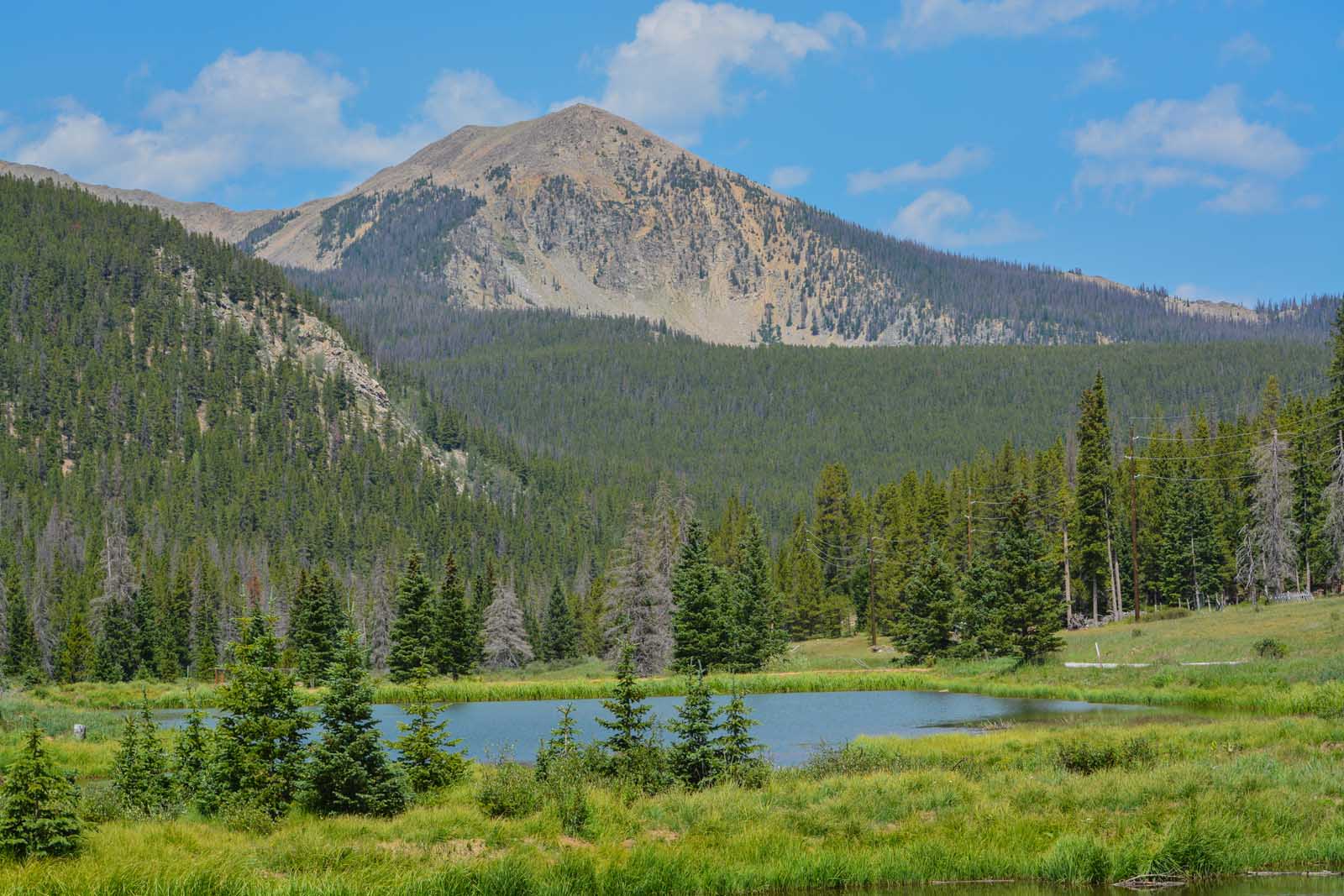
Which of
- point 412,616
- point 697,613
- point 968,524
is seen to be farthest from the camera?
point 968,524

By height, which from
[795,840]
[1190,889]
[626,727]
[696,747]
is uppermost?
[626,727]

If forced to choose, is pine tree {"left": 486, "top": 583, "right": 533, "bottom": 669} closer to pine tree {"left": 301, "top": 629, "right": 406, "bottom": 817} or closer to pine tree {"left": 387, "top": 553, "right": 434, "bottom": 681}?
pine tree {"left": 387, "top": 553, "right": 434, "bottom": 681}

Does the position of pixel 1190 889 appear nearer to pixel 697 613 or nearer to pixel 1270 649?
pixel 1270 649

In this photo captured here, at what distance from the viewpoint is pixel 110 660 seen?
9619 cm

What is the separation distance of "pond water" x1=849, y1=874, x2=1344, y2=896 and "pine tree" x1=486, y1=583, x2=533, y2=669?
252 ft

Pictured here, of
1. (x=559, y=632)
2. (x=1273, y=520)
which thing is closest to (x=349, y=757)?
(x=1273, y=520)

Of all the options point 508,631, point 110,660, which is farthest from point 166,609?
point 508,631

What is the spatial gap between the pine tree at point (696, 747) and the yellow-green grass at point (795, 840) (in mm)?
1622

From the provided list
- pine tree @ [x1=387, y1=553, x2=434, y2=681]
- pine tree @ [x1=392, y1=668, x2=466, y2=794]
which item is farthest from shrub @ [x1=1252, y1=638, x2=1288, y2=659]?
pine tree @ [x1=387, y1=553, x2=434, y2=681]

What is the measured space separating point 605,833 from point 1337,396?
66.2 metres

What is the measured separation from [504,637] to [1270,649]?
62664 mm

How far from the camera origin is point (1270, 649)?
162 feet

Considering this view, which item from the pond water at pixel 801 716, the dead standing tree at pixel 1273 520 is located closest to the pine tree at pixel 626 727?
the pond water at pixel 801 716

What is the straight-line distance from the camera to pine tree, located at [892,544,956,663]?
2781 inches
